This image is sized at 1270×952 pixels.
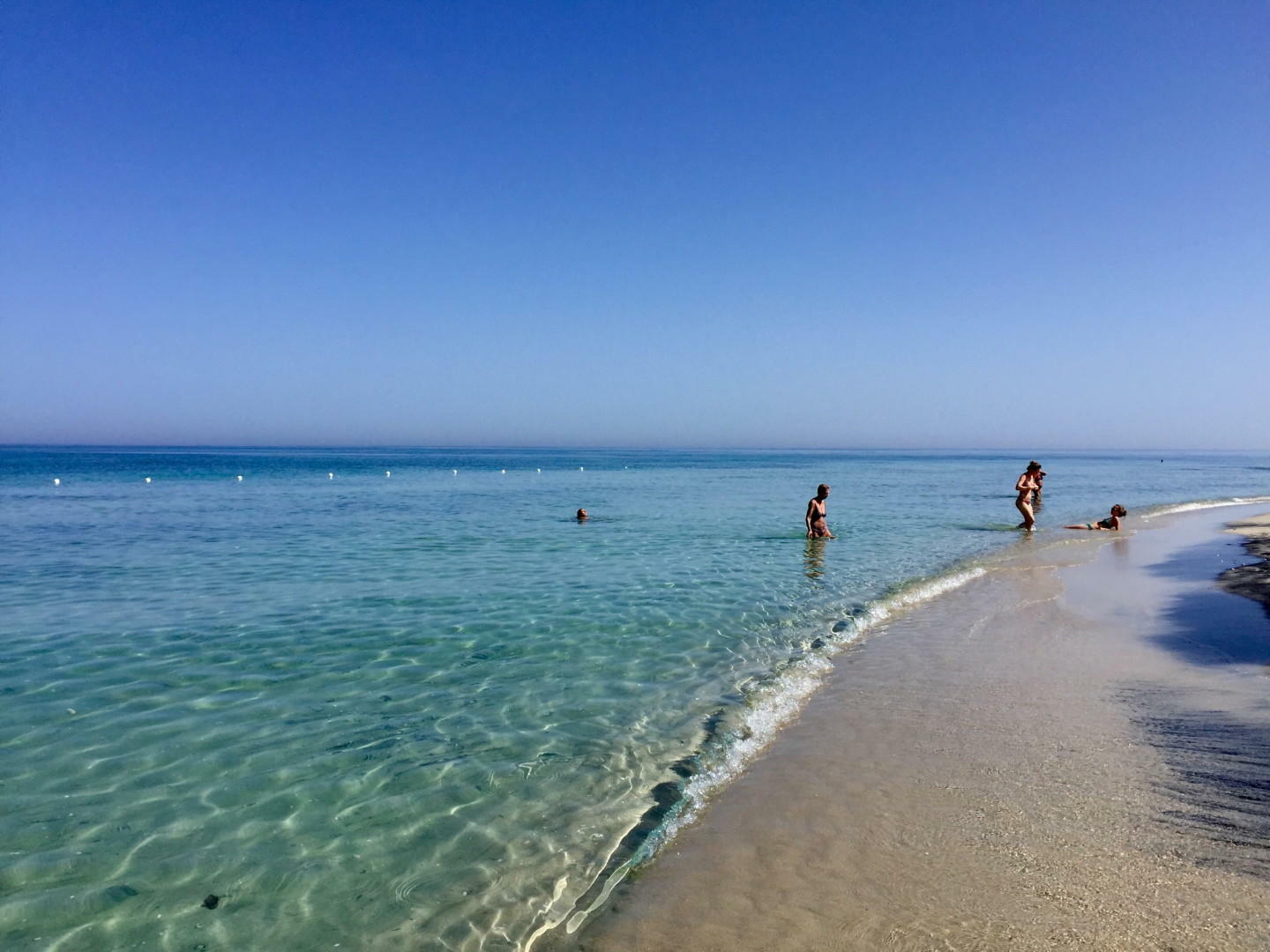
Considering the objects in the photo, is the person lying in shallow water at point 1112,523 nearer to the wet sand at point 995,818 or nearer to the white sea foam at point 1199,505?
the white sea foam at point 1199,505

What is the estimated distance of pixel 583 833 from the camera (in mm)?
5168

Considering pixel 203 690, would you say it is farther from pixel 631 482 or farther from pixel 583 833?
pixel 631 482

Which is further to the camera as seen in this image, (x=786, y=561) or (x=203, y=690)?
(x=786, y=561)

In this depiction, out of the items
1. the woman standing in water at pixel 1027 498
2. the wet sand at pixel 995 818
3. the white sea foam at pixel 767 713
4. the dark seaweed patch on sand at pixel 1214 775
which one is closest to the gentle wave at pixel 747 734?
the white sea foam at pixel 767 713

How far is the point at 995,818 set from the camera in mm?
4984

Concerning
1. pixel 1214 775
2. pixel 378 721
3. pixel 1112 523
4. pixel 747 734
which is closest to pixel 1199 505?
pixel 1112 523

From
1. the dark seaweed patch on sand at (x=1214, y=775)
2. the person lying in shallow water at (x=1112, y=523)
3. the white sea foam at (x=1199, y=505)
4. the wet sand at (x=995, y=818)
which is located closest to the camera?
the wet sand at (x=995, y=818)

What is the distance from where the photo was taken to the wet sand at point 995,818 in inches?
153

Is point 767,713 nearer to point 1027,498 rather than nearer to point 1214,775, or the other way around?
point 1214,775

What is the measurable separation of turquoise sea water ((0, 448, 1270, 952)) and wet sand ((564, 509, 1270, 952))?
563 mm

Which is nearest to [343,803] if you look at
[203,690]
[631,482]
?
[203,690]

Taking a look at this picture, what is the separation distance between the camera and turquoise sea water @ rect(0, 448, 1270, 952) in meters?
4.44

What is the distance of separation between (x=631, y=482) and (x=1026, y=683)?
50.4 metres

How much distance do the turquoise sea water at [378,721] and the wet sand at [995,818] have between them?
0.56m
